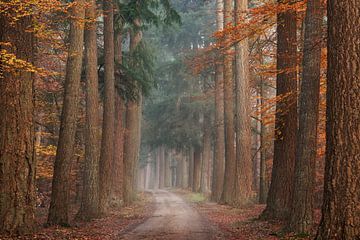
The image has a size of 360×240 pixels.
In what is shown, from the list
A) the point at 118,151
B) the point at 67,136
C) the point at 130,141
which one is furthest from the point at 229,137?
the point at 67,136

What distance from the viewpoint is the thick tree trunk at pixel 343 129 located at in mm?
7113

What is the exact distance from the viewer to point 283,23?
14.1 metres

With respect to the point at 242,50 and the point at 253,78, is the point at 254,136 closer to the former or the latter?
the point at 253,78

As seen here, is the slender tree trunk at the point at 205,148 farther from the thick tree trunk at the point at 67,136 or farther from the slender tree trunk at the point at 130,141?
the thick tree trunk at the point at 67,136

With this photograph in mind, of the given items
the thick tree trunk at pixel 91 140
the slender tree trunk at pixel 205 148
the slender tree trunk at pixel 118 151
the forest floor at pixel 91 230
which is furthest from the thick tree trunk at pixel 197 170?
the thick tree trunk at pixel 91 140

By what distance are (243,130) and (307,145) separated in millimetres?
10907

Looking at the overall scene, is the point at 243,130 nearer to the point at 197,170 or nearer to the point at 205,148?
the point at 205,148

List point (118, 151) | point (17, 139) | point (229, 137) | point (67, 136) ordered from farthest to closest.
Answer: point (118, 151)
point (229, 137)
point (67, 136)
point (17, 139)

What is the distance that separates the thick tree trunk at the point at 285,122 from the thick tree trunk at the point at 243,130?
7.20 meters

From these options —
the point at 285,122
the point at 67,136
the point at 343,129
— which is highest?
the point at 285,122

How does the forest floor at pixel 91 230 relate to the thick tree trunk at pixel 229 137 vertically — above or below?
below

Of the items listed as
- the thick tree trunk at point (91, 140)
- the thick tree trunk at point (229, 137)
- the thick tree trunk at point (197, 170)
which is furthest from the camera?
the thick tree trunk at point (197, 170)

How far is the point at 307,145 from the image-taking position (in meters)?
10.8

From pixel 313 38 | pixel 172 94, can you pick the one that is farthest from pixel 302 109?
pixel 172 94
